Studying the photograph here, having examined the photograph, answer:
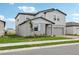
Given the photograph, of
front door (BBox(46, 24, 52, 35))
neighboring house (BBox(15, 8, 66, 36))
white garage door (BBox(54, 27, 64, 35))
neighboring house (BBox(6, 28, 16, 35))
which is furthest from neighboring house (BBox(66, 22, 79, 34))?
neighboring house (BBox(6, 28, 16, 35))

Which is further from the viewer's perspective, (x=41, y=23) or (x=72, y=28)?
(x=72, y=28)

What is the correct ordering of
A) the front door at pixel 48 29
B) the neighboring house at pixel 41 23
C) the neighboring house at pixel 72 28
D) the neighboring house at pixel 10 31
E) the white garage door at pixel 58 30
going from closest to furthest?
1. the neighboring house at pixel 41 23
2. the front door at pixel 48 29
3. the neighboring house at pixel 10 31
4. the white garage door at pixel 58 30
5. the neighboring house at pixel 72 28

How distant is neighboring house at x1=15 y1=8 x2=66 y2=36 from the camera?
36844 mm

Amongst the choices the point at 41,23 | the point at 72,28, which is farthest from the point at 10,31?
the point at 72,28

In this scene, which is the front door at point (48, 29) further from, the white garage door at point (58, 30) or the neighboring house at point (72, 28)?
the neighboring house at point (72, 28)

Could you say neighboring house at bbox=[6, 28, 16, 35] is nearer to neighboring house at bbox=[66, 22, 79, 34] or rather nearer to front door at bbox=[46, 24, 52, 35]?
front door at bbox=[46, 24, 52, 35]

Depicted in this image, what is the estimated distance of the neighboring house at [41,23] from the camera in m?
36.8

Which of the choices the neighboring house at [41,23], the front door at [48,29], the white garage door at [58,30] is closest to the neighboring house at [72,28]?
the neighboring house at [41,23]

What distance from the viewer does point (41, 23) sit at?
123 ft

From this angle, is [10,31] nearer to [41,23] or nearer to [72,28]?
[41,23]

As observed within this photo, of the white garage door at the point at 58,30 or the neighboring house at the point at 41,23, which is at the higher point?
the neighboring house at the point at 41,23

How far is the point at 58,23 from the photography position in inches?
1681
